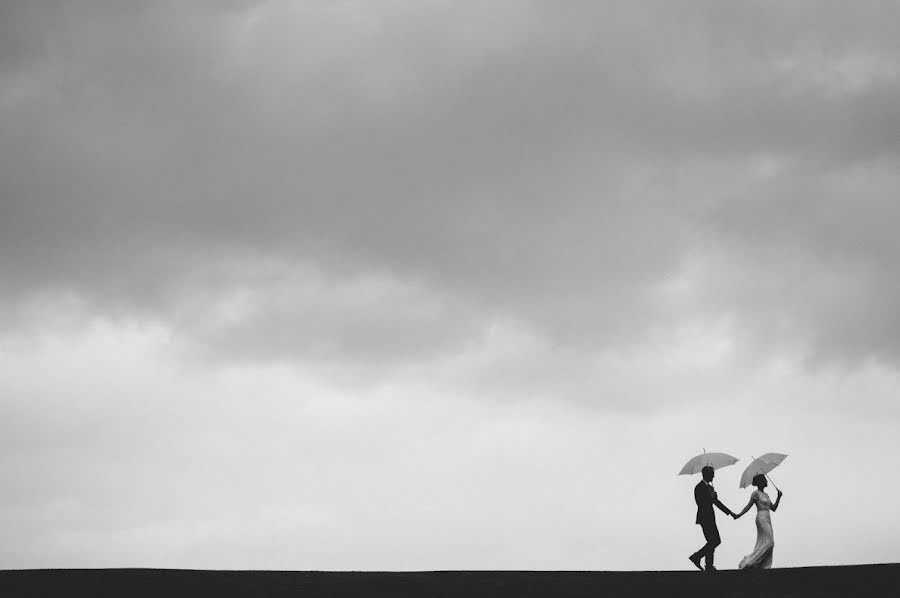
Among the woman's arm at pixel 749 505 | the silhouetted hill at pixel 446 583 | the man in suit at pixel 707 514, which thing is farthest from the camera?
the woman's arm at pixel 749 505

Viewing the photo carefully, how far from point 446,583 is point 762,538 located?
7.11 meters

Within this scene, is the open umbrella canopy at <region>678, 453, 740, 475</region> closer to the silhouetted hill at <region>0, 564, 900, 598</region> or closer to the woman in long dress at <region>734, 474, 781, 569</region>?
the woman in long dress at <region>734, 474, 781, 569</region>

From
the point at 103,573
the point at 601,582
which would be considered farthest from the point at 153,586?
the point at 601,582

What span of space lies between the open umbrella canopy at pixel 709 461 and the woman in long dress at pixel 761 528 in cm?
60

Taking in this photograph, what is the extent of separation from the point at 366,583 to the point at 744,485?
855 cm

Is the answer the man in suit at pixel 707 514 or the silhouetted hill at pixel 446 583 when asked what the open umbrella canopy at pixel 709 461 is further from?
the silhouetted hill at pixel 446 583

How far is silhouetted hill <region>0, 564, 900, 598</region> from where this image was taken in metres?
16.7

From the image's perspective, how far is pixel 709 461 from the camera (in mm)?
22578

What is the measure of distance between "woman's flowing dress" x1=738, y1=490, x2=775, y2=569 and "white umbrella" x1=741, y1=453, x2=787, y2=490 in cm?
44

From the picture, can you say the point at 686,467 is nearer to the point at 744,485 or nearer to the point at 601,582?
the point at 744,485

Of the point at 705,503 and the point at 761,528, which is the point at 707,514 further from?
the point at 761,528

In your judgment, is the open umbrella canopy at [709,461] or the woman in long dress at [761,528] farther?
the open umbrella canopy at [709,461]

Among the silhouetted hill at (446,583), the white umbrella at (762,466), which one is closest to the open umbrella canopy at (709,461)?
the white umbrella at (762,466)

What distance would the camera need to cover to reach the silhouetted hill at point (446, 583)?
54.9 feet
